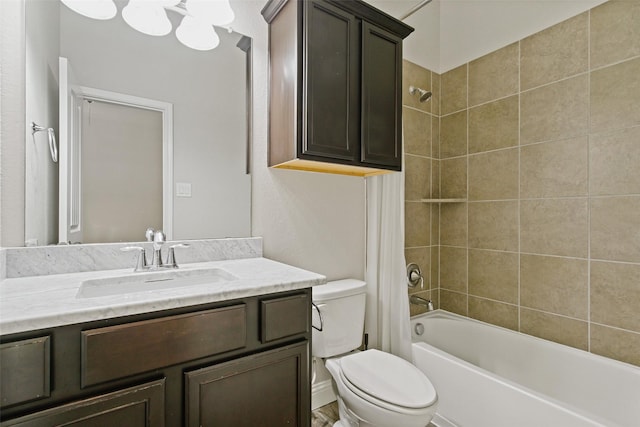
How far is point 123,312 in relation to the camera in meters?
0.74

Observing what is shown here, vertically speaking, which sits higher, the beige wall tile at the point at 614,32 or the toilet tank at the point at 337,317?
the beige wall tile at the point at 614,32

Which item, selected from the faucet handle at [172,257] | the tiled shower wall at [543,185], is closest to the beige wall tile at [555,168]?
the tiled shower wall at [543,185]

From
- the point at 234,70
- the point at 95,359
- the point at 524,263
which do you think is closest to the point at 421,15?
the point at 234,70

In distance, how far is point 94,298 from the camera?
80cm

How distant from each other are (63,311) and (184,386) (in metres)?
0.36

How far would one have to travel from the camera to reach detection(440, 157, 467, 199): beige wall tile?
235cm

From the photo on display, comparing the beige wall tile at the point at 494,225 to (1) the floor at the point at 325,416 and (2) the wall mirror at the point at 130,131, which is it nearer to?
(1) the floor at the point at 325,416

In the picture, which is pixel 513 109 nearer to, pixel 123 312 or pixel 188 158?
pixel 188 158

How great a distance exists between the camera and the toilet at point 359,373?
3.87 feet

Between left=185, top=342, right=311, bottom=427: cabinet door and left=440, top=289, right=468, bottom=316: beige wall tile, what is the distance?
1705 millimetres

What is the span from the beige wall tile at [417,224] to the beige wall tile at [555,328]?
78 centimetres

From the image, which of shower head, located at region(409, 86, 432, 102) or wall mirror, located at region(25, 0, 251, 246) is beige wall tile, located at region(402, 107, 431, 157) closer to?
shower head, located at region(409, 86, 432, 102)

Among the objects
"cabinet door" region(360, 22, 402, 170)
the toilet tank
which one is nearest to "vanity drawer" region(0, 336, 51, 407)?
the toilet tank

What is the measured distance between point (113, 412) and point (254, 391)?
365 mm
